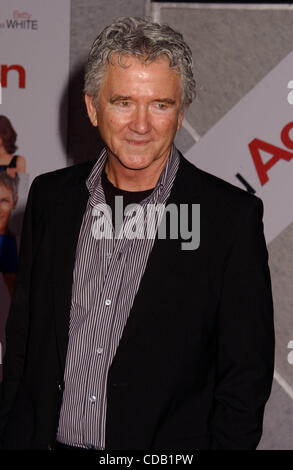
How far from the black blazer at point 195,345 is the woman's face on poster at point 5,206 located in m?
1.48

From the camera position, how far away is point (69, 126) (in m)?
3.30

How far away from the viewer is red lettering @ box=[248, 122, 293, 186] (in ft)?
10.3

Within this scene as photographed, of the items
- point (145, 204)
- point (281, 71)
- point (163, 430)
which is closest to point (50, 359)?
point (163, 430)

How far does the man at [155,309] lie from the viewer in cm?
182

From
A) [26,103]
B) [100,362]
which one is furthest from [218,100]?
[100,362]

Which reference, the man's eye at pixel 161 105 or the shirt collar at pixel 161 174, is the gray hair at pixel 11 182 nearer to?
the shirt collar at pixel 161 174

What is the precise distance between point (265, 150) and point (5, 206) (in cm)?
131

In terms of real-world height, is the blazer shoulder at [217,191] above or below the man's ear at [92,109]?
below

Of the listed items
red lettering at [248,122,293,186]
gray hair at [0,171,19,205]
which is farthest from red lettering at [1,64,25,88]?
red lettering at [248,122,293,186]

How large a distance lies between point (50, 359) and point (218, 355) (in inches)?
19.2

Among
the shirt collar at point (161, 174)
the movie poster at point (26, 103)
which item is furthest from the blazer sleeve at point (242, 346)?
the movie poster at point (26, 103)

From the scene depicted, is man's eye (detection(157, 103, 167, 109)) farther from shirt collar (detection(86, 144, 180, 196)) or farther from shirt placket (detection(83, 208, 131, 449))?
shirt placket (detection(83, 208, 131, 449))

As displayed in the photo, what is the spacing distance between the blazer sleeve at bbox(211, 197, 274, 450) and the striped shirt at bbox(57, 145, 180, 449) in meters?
0.26

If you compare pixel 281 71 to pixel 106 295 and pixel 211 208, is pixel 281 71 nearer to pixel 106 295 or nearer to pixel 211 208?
pixel 211 208
